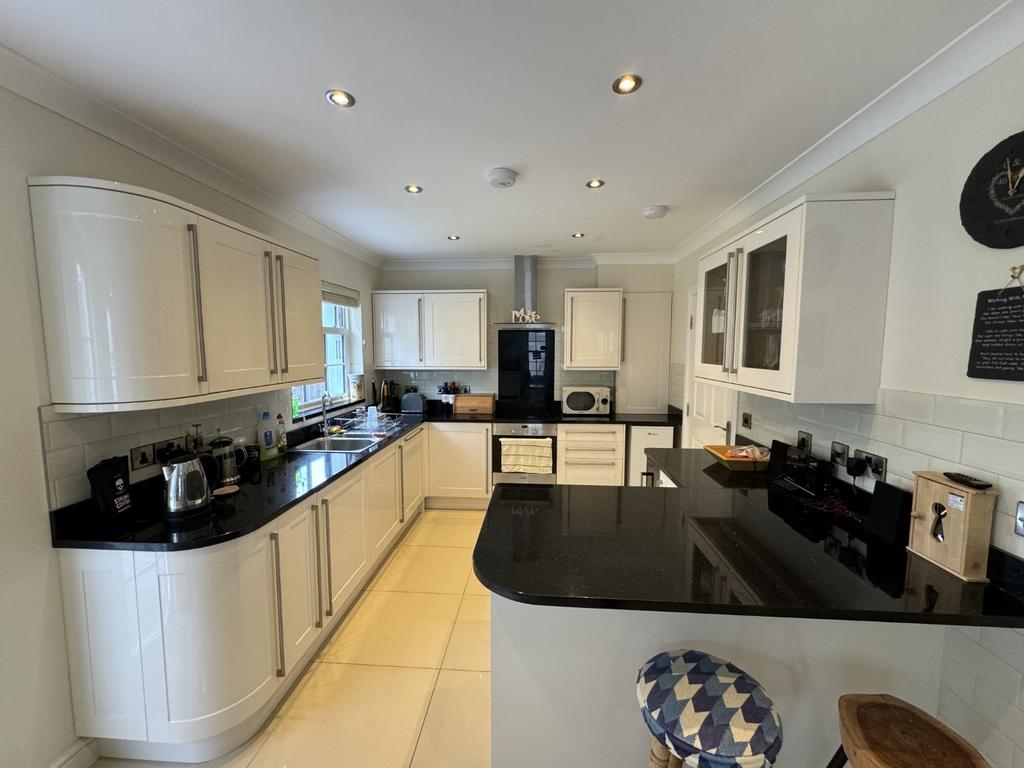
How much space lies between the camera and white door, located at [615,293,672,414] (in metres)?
3.89

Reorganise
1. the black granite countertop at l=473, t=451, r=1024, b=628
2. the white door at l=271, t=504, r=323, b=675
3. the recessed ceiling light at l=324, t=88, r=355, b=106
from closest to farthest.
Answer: the black granite countertop at l=473, t=451, r=1024, b=628 < the recessed ceiling light at l=324, t=88, r=355, b=106 < the white door at l=271, t=504, r=323, b=675

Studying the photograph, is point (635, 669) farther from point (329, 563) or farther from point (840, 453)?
point (329, 563)

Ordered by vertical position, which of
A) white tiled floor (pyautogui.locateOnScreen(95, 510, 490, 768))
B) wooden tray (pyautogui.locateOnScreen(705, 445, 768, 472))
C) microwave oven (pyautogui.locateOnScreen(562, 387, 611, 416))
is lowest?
white tiled floor (pyautogui.locateOnScreen(95, 510, 490, 768))

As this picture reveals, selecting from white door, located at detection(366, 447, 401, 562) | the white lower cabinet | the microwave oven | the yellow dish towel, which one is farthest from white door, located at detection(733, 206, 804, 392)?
white door, located at detection(366, 447, 401, 562)

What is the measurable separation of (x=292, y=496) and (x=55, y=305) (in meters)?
1.06

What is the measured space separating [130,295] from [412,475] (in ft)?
7.81

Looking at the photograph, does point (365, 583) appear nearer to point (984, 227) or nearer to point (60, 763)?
point (60, 763)

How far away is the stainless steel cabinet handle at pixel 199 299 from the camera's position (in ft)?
5.27

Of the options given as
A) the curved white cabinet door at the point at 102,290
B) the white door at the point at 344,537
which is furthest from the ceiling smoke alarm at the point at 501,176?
the white door at the point at 344,537

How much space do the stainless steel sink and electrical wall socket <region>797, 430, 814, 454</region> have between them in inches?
97.0

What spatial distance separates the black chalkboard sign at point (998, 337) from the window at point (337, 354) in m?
3.38

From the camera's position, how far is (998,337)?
110 centimetres

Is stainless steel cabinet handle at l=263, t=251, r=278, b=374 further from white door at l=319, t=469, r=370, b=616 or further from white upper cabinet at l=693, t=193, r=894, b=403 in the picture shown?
white upper cabinet at l=693, t=193, r=894, b=403

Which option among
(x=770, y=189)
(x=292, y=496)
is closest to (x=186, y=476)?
(x=292, y=496)
